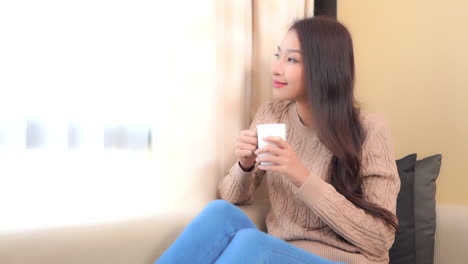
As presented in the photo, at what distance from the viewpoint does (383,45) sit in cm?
192

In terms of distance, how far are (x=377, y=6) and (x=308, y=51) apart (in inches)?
24.2

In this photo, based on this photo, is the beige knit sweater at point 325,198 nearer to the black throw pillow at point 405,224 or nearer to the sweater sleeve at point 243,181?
the sweater sleeve at point 243,181

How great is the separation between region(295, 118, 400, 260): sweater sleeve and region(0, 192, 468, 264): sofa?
0.88ft

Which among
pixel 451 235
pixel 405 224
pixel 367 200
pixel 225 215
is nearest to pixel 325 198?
pixel 367 200

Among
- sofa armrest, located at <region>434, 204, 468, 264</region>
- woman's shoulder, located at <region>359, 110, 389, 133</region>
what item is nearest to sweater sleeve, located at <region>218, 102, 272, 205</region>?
woman's shoulder, located at <region>359, 110, 389, 133</region>

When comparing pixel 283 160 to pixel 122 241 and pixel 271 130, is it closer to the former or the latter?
pixel 271 130


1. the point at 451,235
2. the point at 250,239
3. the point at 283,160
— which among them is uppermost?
the point at 283,160

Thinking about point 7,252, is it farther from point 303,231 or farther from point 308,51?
point 308,51

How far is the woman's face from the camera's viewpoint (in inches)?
58.2

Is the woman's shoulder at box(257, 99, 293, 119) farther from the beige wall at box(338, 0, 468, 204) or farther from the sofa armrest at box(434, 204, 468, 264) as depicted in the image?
the sofa armrest at box(434, 204, 468, 264)

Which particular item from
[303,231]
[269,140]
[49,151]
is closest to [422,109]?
[303,231]

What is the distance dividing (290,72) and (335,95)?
0.14 meters

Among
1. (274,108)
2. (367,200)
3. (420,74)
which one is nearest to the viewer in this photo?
(367,200)

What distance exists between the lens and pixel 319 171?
1.46 m
